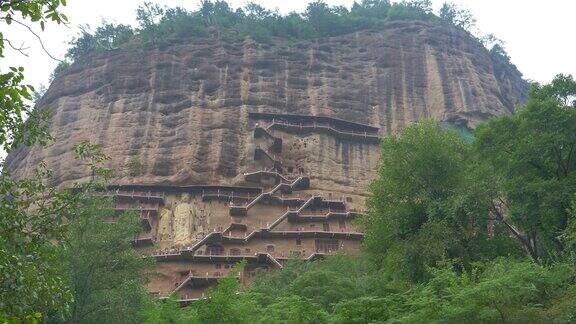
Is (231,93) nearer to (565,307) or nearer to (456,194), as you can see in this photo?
(456,194)

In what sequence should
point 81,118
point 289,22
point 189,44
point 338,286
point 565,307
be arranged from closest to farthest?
point 565,307, point 338,286, point 81,118, point 189,44, point 289,22

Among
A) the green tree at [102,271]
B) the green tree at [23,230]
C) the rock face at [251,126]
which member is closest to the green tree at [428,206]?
the green tree at [102,271]

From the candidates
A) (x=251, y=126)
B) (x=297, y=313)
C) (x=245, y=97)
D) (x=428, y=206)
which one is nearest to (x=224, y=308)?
(x=297, y=313)

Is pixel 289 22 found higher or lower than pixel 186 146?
higher

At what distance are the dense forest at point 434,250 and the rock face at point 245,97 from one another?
17891 millimetres

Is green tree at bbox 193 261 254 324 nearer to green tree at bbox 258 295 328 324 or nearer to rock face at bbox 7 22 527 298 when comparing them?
green tree at bbox 258 295 328 324

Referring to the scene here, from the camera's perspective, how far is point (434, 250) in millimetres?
18688

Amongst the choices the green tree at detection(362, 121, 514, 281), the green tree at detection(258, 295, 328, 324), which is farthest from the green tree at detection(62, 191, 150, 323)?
the green tree at detection(362, 121, 514, 281)

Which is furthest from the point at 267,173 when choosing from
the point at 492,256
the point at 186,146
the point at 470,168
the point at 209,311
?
the point at 209,311

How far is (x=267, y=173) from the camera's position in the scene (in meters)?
41.5

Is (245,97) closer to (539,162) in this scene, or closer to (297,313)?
(539,162)

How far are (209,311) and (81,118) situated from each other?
3865cm

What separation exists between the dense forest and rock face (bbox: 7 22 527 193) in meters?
17.9

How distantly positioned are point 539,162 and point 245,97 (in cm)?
3011
